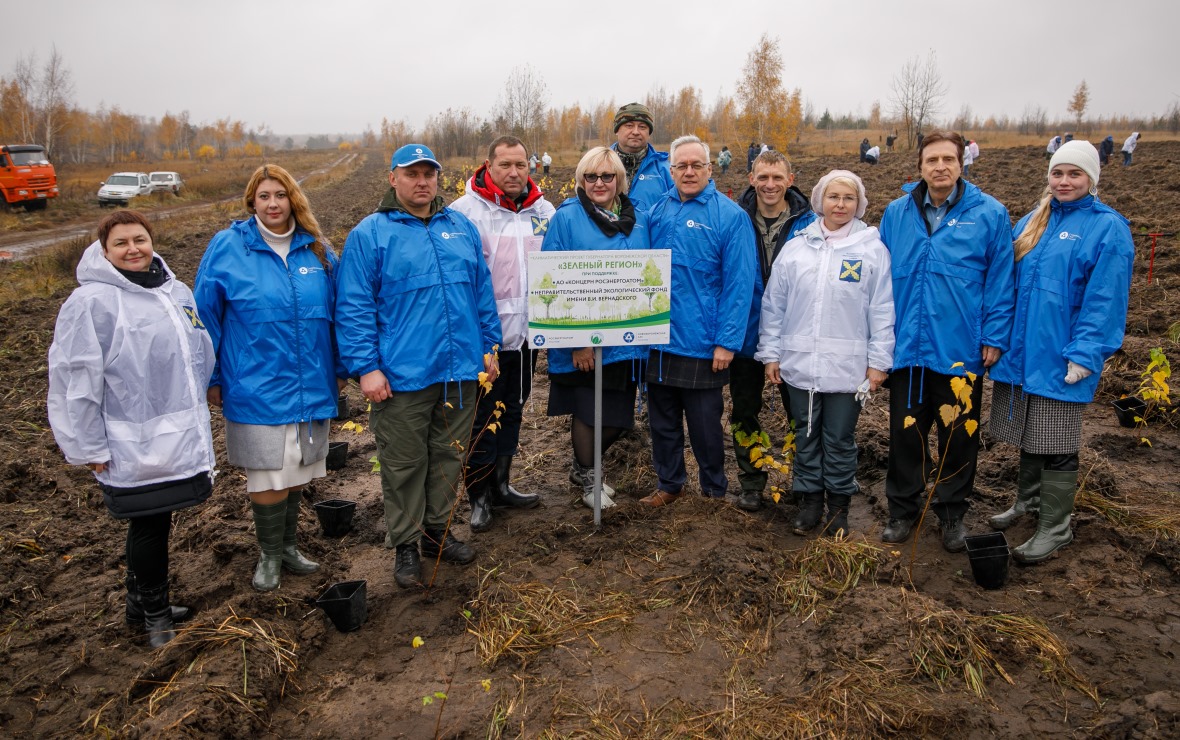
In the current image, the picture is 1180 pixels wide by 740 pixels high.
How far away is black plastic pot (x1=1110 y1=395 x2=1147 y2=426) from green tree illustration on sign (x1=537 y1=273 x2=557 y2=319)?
5.08m

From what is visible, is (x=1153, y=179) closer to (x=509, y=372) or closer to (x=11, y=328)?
(x=509, y=372)

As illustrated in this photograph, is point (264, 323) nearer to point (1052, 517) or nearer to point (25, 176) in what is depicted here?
point (1052, 517)

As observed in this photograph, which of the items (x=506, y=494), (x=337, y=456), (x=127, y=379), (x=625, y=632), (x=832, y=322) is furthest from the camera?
(x=337, y=456)

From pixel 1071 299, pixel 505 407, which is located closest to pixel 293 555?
pixel 505 407

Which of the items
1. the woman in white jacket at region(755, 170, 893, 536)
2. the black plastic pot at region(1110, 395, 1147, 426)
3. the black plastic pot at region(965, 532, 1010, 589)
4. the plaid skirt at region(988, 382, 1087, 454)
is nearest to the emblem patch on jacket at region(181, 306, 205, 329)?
the woman in white jacket at region(755, 170, 893, 536)

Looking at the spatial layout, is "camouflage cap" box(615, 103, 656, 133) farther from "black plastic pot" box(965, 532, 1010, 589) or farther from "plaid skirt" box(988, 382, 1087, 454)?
"black plastic pot" box(965, 532, 1010, 589)

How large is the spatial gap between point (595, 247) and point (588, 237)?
69mm

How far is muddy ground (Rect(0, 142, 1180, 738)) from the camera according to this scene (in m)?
2.78

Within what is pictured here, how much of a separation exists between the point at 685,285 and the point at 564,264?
2.46ft

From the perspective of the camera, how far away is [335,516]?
4.54 metres

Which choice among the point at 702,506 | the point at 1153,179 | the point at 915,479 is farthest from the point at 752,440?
the point at 1153,179

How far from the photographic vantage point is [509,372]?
177 inches

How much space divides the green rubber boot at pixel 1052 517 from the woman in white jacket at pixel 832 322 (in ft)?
3.09

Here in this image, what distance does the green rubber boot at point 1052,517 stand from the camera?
3836mm
